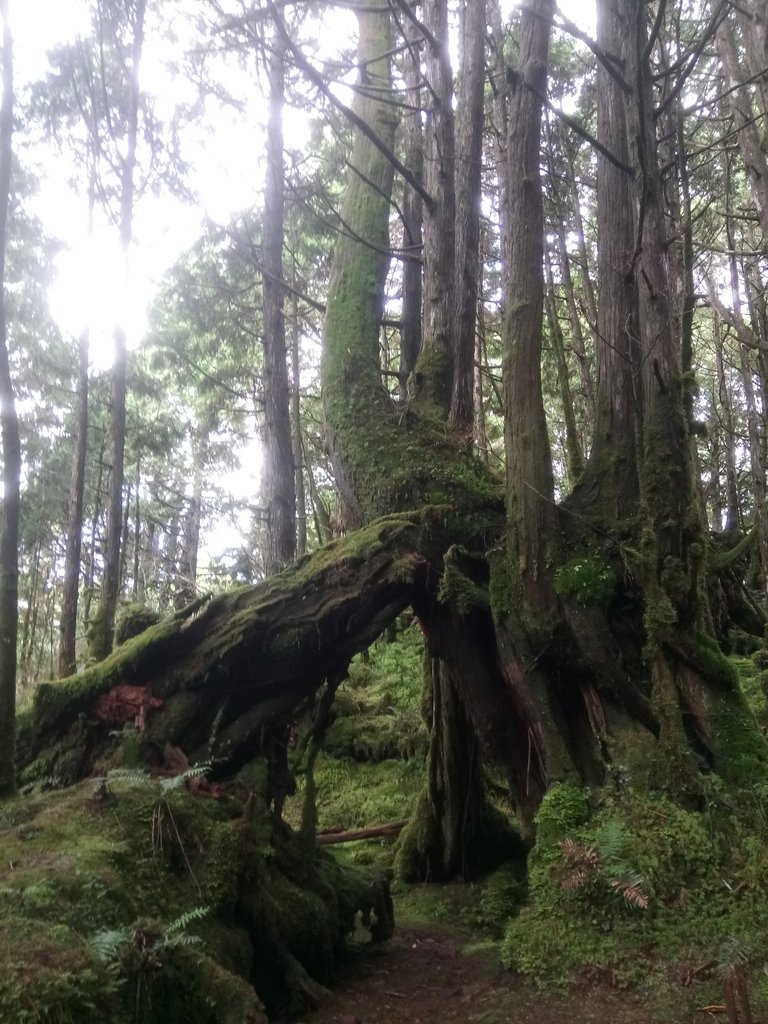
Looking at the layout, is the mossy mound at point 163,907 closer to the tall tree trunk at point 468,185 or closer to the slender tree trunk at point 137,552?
the tall tree trunk at point 468,185

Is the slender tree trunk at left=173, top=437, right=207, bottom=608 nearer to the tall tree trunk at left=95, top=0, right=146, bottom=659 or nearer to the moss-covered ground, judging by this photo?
the tall tree trunk at left=95, top=0, right=146, bottom=659

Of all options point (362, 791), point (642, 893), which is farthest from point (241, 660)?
point (362, 791)

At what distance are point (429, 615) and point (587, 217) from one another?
13.0m

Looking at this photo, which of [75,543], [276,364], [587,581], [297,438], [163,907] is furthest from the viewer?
[297,438]

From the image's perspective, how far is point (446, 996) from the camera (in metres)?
5.56

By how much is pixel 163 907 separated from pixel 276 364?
925 cm

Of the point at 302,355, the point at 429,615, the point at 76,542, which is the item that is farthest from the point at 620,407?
the point at 302,355

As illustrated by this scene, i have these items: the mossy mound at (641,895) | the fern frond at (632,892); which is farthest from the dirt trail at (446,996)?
the fern frond at (632,892)

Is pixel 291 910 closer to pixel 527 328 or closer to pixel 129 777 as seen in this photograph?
pixel 129 777

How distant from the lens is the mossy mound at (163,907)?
3502mm

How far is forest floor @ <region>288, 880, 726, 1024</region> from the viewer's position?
4551 millimetres

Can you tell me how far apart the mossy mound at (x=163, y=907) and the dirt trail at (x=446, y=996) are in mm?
252

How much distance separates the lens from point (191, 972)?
3984 mm

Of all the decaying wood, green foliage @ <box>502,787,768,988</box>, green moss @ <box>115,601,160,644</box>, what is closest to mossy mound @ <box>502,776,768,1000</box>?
green foliage @ <box>502,787,768,988</box>
